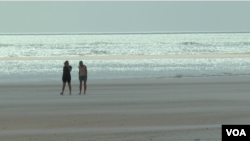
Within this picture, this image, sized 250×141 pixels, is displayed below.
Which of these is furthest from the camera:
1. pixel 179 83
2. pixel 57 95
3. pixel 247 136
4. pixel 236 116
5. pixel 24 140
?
pixel 179 83

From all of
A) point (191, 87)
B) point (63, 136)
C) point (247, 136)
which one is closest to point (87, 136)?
point (63, 136)

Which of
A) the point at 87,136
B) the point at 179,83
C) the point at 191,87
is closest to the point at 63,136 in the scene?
the point at 87,136

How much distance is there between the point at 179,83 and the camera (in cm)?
2578

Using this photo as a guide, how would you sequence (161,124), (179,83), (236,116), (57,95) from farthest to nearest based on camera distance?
(179,83), (57,95), (236,116), (161,124)

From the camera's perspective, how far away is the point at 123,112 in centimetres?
1529

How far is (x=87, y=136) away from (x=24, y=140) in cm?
138

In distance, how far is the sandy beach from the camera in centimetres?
1181

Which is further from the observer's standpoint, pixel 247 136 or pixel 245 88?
pixel 245 88

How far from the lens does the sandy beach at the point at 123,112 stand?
11812 mm

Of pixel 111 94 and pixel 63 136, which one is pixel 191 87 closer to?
pixel 111 94

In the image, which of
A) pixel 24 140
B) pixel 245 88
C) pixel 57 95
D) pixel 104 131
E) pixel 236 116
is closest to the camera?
pixel 24 140

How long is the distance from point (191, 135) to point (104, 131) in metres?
2.10

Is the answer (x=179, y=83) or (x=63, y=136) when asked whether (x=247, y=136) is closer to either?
(x=63, y=136)

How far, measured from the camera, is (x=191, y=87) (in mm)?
23641
